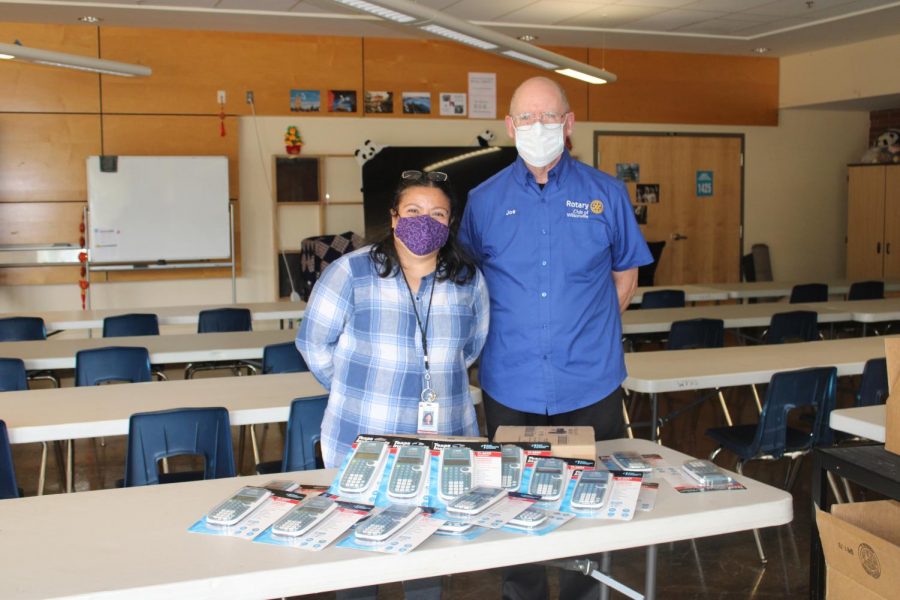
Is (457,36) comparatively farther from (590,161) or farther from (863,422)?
(863,422)

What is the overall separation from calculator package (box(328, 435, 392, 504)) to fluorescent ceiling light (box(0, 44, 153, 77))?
548cm

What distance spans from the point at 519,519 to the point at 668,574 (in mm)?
2079

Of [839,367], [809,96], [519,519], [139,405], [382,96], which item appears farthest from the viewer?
[809,96]

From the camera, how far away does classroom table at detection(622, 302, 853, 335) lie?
5.96 m

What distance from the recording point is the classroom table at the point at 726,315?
5957mm

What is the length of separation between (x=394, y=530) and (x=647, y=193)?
9607 millimetres

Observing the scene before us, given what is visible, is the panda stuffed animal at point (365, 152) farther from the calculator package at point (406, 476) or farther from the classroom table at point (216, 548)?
the calculator package at point (406, 476)

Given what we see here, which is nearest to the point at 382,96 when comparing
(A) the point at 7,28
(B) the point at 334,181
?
(B) the point at 334,181

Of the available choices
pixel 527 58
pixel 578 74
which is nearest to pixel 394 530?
pixel 527 58

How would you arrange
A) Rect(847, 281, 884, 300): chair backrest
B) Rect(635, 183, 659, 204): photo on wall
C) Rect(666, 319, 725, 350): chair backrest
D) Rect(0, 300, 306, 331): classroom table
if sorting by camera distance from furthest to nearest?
Rect(635, 183, 659, 204): photo on wall
Rect(847, 281, 884, 300): chair backrest
Rect(0, 300, 306, 331): classroom table
Rect(666, 319, 725, 350): chair backrest

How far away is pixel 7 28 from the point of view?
8.70 meters

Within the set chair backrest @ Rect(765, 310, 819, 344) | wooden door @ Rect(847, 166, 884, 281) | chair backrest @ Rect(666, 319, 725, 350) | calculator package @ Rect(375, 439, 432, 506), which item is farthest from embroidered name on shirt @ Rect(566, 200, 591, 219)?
wooden door @ Rect(847, 166, 884, 281)

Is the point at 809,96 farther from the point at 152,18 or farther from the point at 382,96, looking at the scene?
the point at 152,18

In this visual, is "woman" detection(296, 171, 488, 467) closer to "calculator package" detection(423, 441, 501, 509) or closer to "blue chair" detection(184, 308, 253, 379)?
"calculator package" detection(423, 441, 501, 509)
